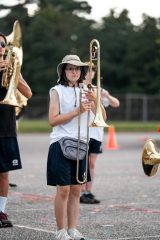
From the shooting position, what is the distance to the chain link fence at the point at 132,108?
48406 mm

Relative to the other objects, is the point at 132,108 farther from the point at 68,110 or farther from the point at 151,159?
the point at 151,159

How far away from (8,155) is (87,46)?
61.0 m

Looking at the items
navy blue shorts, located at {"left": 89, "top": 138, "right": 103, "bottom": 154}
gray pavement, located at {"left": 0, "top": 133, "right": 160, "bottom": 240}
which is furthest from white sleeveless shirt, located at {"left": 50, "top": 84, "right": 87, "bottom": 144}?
navy blue shorts, located at {"left": 89, "top": 138, "right": 103, "bottom": 154}

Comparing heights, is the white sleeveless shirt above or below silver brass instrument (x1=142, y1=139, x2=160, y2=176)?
above

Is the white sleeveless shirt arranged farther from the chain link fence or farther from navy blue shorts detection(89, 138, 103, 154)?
the chain link fence

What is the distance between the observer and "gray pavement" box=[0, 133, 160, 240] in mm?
8211

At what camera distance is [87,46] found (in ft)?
227

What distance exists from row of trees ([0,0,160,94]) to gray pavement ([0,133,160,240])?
49895mm

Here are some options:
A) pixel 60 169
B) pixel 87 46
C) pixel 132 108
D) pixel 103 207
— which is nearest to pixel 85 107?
pixel 60 169

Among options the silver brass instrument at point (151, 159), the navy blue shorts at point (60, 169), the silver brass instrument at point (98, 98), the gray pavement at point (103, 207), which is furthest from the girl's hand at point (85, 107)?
the gray pavement at point (103, 207)

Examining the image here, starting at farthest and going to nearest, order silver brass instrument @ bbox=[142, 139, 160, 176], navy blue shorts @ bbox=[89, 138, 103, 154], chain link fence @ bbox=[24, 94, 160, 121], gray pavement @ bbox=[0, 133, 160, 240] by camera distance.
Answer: chain link fence @ bbox=[24, 94, 160, 121]
navy blue shorts @ bbox=[89, 138, 103, 154]
gray pavement @ bbox=[0, 133, 160, 240]
silver brass instrument @ bbox=[142, 139, 160, 176]

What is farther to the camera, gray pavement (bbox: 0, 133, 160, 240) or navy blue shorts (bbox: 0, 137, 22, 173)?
navy blue shorts (bbox: 0, 137, 22, 173)

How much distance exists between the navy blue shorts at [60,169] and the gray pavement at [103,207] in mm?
643

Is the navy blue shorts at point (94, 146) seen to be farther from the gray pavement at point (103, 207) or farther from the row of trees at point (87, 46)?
the row of trees at point (87, 46)
